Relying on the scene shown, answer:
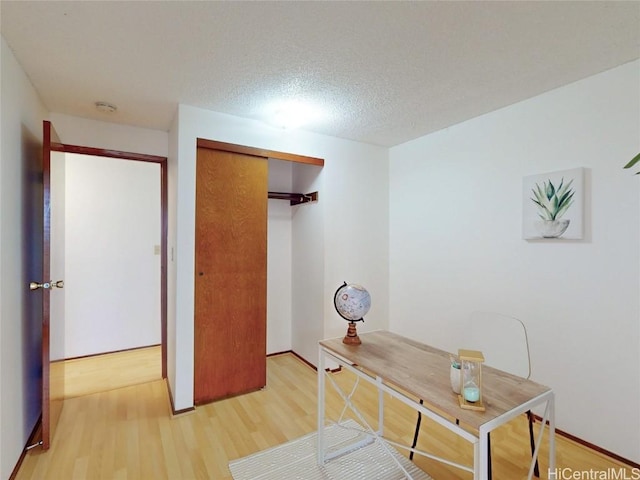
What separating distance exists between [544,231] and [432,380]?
151 centimetres

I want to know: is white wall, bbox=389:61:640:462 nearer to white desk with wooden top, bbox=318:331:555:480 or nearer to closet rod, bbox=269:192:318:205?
white desk with wooden top, bbox=318:331:555:480

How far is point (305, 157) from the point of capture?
295 cm

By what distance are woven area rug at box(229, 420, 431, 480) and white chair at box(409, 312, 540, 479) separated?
0.54ft

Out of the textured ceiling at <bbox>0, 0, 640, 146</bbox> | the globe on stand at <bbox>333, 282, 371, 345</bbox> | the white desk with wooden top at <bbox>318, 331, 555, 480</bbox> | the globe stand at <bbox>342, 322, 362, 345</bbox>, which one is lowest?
the white desk with wooden top at <bbox>318, 331, 555, 480</bbox>

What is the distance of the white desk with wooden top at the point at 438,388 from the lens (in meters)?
1.03

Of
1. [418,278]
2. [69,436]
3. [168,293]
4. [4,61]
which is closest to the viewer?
[4,61]

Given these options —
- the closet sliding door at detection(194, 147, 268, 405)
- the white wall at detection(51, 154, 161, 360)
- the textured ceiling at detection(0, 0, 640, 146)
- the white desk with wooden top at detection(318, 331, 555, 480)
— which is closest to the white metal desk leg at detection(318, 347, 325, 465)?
the white desk with wooden top at detection(318, 331, 555, 480)

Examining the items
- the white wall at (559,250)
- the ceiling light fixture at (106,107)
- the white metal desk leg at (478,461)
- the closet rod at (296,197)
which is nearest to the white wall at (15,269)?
the ceiling light fixture at (106,107)

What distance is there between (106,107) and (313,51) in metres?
1.74

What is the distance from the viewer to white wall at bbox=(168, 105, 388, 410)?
7.75 feet

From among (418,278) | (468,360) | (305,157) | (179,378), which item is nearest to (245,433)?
(179,378)

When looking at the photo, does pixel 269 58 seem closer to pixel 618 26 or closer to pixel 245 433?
pixel 618 26

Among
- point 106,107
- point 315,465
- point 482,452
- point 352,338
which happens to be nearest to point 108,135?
point 106,107

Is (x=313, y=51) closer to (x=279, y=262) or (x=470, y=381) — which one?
(x=470, y=381)
